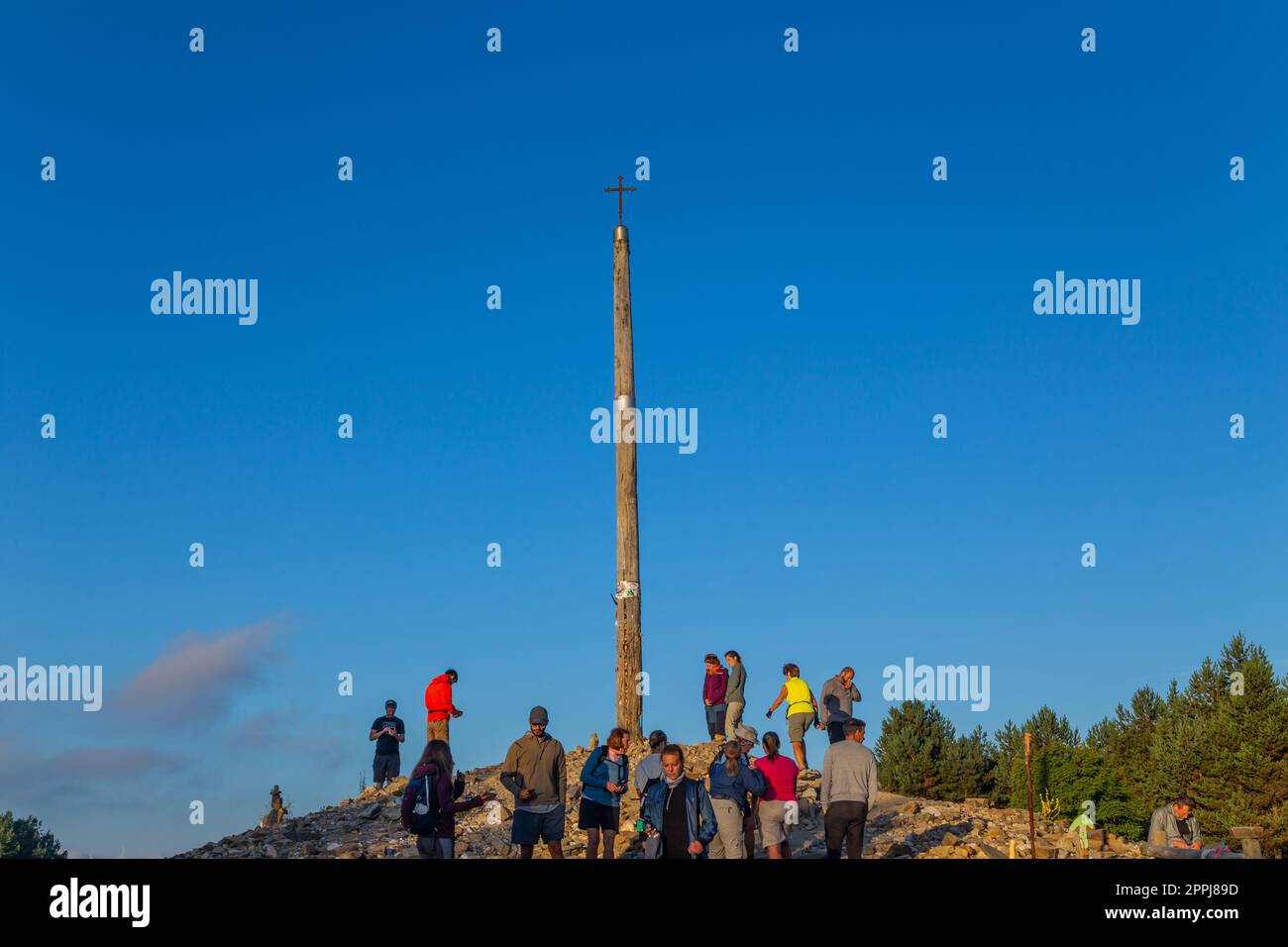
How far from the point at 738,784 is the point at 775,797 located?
123 cm

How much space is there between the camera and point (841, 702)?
74.4ft

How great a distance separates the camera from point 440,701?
2339cm

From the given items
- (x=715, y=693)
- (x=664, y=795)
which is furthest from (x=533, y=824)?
(x=715, y=693)

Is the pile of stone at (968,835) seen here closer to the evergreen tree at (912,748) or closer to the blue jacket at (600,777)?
the blue jacket at (600,777)

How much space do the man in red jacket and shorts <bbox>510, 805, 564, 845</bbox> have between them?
300 inches

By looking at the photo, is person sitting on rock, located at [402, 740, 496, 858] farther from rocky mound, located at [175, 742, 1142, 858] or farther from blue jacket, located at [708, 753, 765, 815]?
rocky mound, located at [175, 742, 1142, 858]

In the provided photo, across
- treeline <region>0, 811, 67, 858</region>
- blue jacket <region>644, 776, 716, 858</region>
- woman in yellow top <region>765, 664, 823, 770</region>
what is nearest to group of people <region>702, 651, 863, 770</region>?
woman in yellow top <region>765, 664, 823, 770</region>

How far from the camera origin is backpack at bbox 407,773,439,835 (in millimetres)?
14406

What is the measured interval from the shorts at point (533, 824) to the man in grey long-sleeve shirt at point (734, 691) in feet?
29.0

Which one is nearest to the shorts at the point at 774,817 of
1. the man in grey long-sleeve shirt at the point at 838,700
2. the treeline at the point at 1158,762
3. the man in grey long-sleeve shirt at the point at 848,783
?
the man in grey long-sleeve shirt at the point at 848,783
